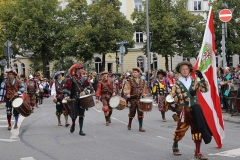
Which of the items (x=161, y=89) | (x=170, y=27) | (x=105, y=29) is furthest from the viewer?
(x=105, y=29)

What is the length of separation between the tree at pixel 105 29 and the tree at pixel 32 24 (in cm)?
463

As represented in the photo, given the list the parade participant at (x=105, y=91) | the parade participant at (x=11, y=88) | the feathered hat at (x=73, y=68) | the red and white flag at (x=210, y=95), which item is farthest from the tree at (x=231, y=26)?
the red and white flag at (x=210, y=95)

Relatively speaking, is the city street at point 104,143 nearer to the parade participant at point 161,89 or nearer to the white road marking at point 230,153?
the white road marking at point 230,153

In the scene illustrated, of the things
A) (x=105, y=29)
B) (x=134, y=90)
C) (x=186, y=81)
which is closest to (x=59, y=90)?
(x=134, y=90)

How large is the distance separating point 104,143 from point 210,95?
2.82 metres

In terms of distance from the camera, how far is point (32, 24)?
1882 inches

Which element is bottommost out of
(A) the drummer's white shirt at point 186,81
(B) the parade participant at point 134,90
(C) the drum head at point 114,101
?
(C) the drum head at point 114,101

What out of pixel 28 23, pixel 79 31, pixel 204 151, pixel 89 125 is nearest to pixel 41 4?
pixel 28 23

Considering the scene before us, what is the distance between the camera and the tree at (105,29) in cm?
4600

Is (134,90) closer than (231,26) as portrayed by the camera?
Yes

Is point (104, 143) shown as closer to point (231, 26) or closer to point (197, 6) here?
point (231, 26)

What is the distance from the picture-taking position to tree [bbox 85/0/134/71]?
46000 millimetres

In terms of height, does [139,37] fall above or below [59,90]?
above

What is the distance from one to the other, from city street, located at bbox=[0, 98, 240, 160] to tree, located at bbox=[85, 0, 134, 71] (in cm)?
3212
